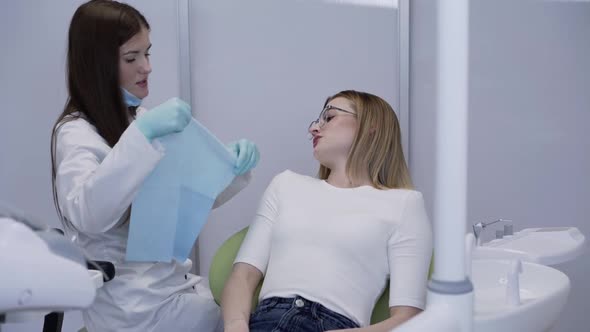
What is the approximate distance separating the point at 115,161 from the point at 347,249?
1.87ft

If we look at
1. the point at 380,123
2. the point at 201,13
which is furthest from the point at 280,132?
the point at 380,123

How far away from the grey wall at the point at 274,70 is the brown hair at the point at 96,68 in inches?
32.2

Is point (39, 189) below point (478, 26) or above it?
below

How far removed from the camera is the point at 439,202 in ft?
2.12

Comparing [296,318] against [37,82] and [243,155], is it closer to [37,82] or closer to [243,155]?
[243,155]

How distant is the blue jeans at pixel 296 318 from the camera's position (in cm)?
128

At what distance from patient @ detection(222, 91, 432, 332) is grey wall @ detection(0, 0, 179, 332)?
91 cm

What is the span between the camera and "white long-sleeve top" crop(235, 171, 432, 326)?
Answer: 134cm

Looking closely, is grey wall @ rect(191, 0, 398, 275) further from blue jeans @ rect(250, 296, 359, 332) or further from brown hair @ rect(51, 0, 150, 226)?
blue jeans @ rect(250, 296, 359, 332)

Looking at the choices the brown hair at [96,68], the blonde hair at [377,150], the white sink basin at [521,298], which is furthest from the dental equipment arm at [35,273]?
the blonde hair at [377,150]

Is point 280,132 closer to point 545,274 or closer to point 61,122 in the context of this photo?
point 61,122

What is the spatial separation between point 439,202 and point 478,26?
5.50 feet

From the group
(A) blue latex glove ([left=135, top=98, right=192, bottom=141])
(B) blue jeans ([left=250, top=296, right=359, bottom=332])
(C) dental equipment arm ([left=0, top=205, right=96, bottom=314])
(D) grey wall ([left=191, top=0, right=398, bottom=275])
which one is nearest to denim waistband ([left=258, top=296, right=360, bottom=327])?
(B) blue jeans ([left=250, top=296, right=359, bottom=332])

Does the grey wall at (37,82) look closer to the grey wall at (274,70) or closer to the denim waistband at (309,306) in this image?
the grey wall at (274,70)
